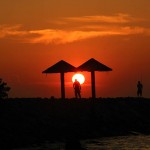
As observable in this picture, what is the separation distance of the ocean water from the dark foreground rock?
1.04 metres

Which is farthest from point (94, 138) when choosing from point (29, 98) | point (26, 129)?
point (29, 98)

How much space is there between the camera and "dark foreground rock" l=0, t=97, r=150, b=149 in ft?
150

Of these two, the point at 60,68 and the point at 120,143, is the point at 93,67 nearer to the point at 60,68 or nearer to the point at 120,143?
the point at 60,68

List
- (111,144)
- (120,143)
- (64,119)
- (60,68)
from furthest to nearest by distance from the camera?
(60,68) → (64,119) → (120,143) → (111,144)

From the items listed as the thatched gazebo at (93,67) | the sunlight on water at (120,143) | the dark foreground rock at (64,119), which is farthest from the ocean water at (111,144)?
the thatched gazebo at (93,67)

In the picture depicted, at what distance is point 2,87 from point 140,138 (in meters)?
10.2

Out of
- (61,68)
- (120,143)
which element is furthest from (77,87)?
(120,143)

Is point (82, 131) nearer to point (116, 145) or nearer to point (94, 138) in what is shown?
point (94, 138)

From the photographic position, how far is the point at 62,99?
53.8 m

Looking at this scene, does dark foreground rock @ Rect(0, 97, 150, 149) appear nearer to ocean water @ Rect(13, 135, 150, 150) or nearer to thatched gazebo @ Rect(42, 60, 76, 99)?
ocean water @ Rect(13, 135, 150, 150)

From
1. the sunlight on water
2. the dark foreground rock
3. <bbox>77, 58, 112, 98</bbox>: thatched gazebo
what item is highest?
<bbox>77, 58, 112, 98</bbox>: thatched gazebo

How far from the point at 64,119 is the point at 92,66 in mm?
5840

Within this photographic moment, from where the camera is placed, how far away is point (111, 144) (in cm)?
4519

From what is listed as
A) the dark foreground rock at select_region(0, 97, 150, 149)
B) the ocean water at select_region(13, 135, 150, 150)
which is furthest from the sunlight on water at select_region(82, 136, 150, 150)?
the dark foreground rock at select_region(0, 97, 150, 149)
